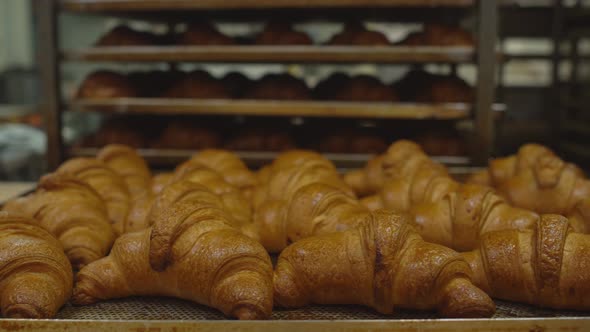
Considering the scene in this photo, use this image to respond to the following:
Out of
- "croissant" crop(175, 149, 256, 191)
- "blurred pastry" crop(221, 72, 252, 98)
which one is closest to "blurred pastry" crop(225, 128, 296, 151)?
"blurred pastry" crop(221, 72, 252, 98)

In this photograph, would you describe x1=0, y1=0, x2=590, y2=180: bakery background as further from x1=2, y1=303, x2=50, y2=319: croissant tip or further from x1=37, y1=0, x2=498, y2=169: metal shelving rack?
x1=2, y1=303, x2=50, y2=319: croissant tip

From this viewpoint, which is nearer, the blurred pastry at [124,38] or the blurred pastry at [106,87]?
the blurred pastry at [106,87]

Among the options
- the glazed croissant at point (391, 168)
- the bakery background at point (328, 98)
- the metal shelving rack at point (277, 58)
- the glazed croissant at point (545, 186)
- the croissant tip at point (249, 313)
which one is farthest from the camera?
the bakery background at point (328, 98)

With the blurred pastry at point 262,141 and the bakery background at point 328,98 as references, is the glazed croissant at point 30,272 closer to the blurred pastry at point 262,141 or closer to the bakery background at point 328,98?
the bakery background at point 328,98

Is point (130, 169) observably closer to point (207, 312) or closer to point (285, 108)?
point (285, 108)

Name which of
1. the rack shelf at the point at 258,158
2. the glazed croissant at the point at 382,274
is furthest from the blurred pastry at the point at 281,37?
the glazed croissant at the point at 382,274

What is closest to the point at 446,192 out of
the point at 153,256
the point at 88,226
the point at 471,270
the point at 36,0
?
the point at 471,270

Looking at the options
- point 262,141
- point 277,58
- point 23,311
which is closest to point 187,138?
point 262,141
